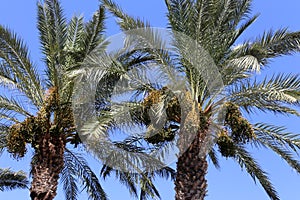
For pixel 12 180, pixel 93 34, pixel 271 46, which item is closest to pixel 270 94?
pixel 271 46

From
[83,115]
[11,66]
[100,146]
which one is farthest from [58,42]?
[100,146]

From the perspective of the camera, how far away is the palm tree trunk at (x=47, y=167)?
12133 mm

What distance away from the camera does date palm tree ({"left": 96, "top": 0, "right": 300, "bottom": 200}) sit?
10750mm

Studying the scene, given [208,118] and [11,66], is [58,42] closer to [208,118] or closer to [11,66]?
[11,66]

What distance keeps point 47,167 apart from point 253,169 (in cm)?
546

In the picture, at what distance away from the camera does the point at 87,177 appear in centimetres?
1410

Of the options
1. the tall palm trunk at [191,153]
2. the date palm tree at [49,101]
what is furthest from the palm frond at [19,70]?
the tall palm trunk at [191,153]

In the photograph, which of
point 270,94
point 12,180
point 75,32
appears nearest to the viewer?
point 270,94

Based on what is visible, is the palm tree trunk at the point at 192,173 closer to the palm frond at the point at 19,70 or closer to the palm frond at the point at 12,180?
the palm frond at the point at 19,70

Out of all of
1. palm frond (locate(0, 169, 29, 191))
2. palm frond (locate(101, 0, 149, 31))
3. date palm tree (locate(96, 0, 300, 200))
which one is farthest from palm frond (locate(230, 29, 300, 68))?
palm frond (locate(0, 169, 29, 191))

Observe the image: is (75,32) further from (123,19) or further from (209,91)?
(209,91)

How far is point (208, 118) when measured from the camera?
36.8 feet

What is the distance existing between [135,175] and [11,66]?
4.58m

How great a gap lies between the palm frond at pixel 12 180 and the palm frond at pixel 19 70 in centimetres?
533
